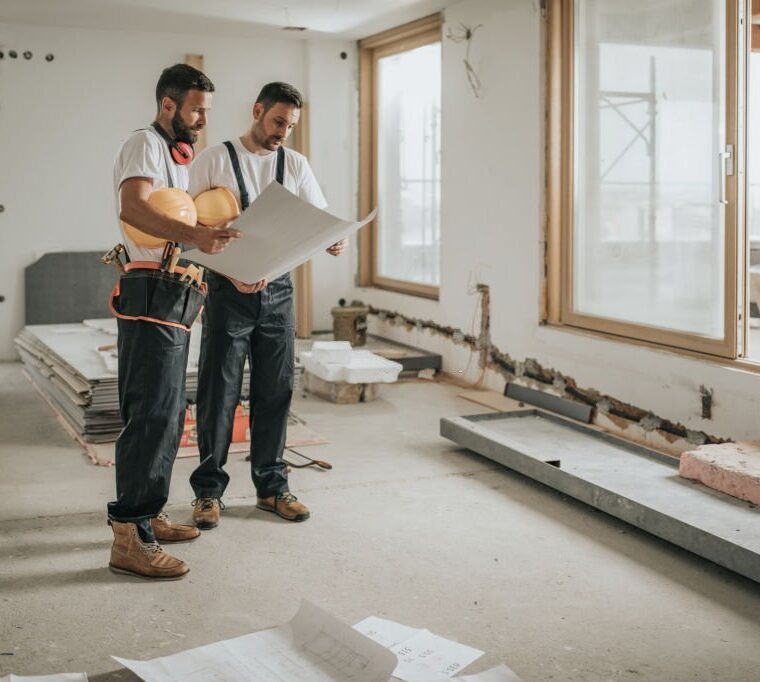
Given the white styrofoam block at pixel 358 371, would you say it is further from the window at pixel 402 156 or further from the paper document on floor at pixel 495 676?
the paper document on floor at pixel 495 676

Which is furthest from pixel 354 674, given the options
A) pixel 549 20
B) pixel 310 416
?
pixel 549 20

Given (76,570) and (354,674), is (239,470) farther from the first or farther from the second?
(354,674)

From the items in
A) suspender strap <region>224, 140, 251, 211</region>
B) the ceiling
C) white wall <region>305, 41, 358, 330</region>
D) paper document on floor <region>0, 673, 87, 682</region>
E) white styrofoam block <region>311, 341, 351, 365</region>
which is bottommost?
paper document on floor <region>0, 673, 87, 682</region>

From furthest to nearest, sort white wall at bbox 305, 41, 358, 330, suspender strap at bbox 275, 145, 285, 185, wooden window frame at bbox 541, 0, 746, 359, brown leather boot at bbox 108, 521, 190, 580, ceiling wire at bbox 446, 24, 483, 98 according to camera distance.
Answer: white wall at bbox 305, 41, 358, 330 < ceiling wire at bbox 446, 24, 483, 98 < wooden window frame at bbox 541, 0, 746, 359 < suspender strap at bbox 275, 145, 285, 185 < brown leather boot at bbox 108, 521, 190, 580

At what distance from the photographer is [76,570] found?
120 inches

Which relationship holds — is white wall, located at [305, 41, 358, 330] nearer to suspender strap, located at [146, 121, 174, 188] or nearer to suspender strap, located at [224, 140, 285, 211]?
suspender strap, located at [224, 140, 285, 211]

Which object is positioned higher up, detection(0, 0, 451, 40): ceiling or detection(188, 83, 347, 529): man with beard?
detection(0, 0, 451, 40): ceiling

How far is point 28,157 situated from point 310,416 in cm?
353

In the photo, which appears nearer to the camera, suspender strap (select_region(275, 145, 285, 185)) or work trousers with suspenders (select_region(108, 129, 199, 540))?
work trousers with suspenders (select_region(108, 129, 199, 540))

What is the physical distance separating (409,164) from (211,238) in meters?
4.85

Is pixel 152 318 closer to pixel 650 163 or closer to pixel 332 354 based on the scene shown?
pixel 650 163

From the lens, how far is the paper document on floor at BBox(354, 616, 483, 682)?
2330 mm

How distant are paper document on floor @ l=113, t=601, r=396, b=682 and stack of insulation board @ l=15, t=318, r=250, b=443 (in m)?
2.45

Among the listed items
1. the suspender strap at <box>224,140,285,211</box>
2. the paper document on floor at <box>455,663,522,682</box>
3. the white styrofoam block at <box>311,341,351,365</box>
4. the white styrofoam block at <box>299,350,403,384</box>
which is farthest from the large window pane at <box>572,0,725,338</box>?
the paper document on floor at <box>455,663,522,682</box>
